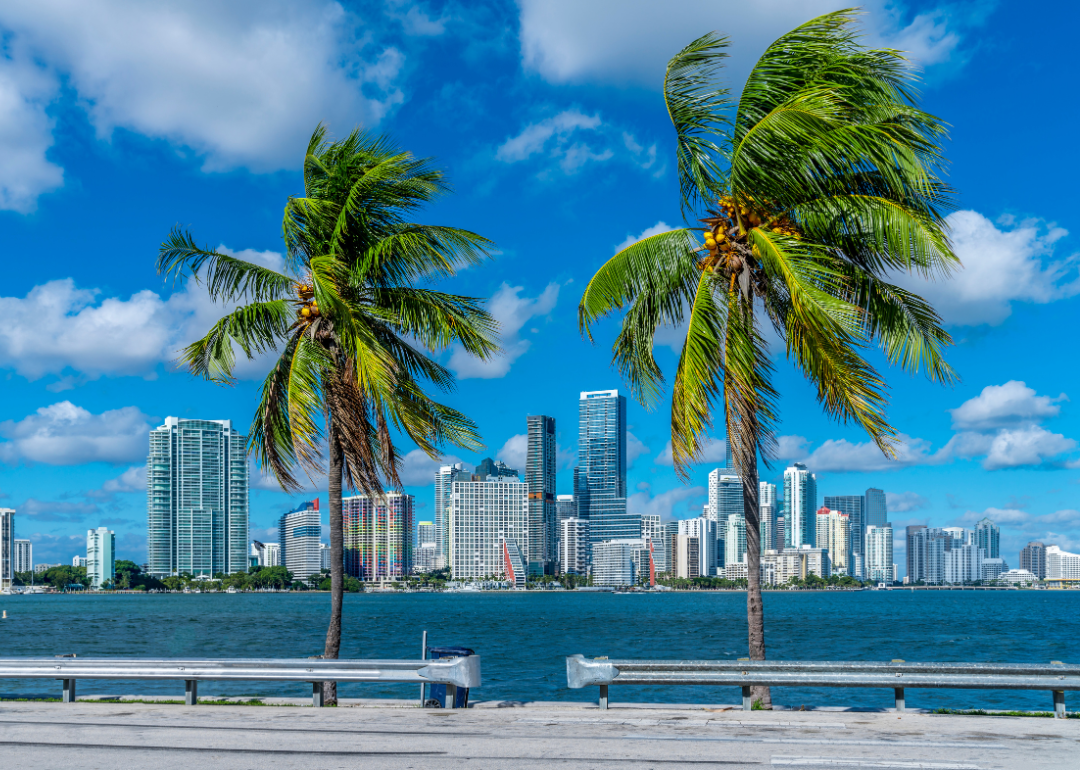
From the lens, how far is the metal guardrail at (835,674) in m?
12.8

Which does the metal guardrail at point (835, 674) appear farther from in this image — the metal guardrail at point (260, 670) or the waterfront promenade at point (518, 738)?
the metal guardrail at point (260, 670)

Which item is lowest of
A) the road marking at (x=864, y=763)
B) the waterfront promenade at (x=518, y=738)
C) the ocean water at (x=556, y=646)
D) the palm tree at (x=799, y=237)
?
the ocean water at (x=556, y=646)

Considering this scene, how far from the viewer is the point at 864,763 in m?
9.38

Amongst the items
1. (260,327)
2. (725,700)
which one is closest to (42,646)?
(725,700)

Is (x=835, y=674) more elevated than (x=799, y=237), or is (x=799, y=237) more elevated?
(x=799, y=237)

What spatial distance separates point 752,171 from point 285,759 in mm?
9394

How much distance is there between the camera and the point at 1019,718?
41.9 feet

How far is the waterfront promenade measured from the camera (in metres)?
9.65

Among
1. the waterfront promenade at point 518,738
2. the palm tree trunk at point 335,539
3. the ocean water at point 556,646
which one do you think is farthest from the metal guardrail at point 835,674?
the ocean water at point 556,646

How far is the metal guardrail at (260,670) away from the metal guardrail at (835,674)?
5.92 ft

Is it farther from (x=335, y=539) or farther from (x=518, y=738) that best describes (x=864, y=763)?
(x=335, y=539)

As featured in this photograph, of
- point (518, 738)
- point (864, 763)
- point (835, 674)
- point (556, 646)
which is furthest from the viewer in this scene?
point (556, 646)

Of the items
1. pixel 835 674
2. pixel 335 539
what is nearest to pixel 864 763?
pixel 835 674

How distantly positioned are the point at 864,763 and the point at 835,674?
390 centimetres
